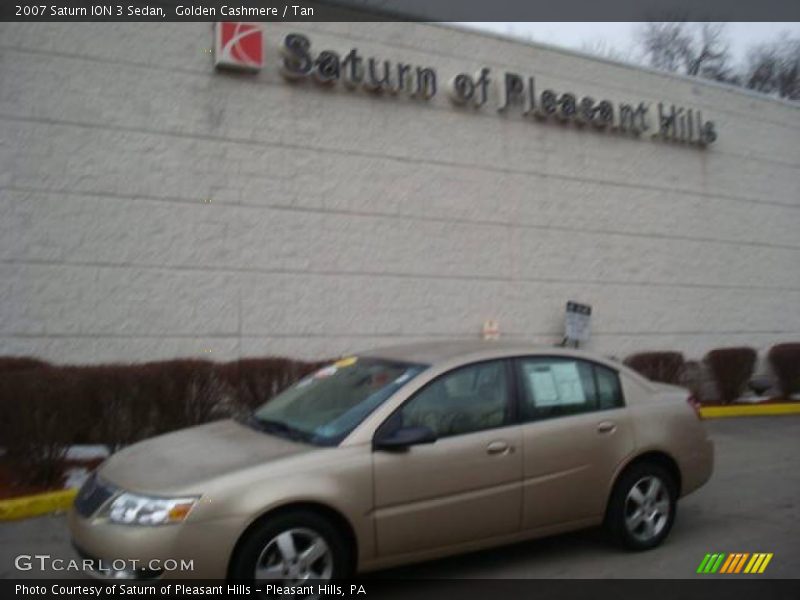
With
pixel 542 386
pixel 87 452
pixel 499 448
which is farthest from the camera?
pixel 87 452

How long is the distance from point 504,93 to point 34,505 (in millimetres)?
9329

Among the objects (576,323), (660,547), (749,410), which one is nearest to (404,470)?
(660,547)

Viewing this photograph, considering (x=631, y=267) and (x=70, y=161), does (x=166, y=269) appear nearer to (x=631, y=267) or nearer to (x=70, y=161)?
(x=70, y=161)

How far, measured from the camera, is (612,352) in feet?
45.5

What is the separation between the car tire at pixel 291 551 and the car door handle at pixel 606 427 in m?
2.05

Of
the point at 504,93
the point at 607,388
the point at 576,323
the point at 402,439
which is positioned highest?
the point at 504,93

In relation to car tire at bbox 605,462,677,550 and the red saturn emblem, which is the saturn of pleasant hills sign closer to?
the red saturn emblem

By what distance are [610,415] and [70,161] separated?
280 inches

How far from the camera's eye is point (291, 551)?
14.1ft

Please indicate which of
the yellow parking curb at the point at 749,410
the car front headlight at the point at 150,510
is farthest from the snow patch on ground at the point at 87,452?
the yellow parking curb at the point at 749,410

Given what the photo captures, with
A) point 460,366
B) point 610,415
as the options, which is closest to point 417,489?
point 460,366

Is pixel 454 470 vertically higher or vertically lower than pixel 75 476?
higher

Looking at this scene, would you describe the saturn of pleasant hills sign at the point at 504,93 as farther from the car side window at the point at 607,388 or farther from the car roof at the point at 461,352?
the car side window at the point at 607,388

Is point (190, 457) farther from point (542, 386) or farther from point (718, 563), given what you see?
point (718, 563)
